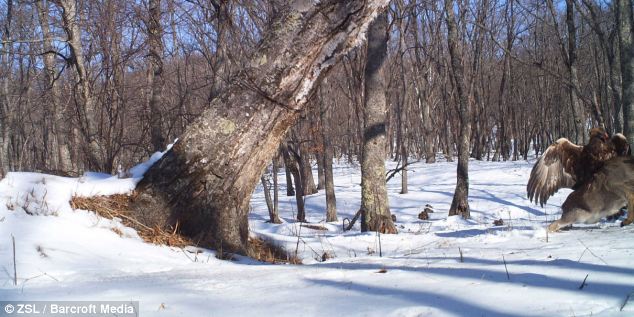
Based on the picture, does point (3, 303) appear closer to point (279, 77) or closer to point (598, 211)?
point (279, 77)

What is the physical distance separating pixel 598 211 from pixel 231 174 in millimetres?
3817

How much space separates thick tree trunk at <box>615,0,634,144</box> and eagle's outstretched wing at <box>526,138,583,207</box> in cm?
207

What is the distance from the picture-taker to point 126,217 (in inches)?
167

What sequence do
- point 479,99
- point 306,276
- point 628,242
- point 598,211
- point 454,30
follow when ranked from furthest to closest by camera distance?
point 479,99 < point 454,30 < point 598,211 < point 628,242 < point 306,276

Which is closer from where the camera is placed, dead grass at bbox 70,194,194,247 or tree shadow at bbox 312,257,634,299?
tree shadow at bbox 312,257,634,299

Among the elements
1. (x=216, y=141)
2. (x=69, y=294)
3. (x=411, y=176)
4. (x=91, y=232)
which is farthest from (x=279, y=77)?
(x=411, y=176)

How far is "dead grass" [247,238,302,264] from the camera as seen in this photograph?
15.8ft

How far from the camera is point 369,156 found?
7656mm

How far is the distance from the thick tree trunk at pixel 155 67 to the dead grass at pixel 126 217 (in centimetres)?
477

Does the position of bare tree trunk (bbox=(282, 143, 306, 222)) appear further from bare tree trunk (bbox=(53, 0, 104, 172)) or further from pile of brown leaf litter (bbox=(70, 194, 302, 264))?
pile of brown leaf litter (bbox=(70, 194, 302, 264))

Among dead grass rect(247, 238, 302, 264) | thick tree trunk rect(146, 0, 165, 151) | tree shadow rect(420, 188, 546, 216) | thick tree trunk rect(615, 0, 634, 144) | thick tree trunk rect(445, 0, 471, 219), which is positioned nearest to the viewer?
dead grass rect(247, 238, 302, 264)

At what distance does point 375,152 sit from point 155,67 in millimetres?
4742

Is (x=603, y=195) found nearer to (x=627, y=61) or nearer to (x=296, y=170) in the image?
(x=627, y=61)

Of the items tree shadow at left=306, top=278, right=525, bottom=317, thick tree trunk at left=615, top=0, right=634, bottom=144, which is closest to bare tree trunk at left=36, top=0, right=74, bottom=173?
tree shadow at left=306, top=278, right=525, bottom=317
